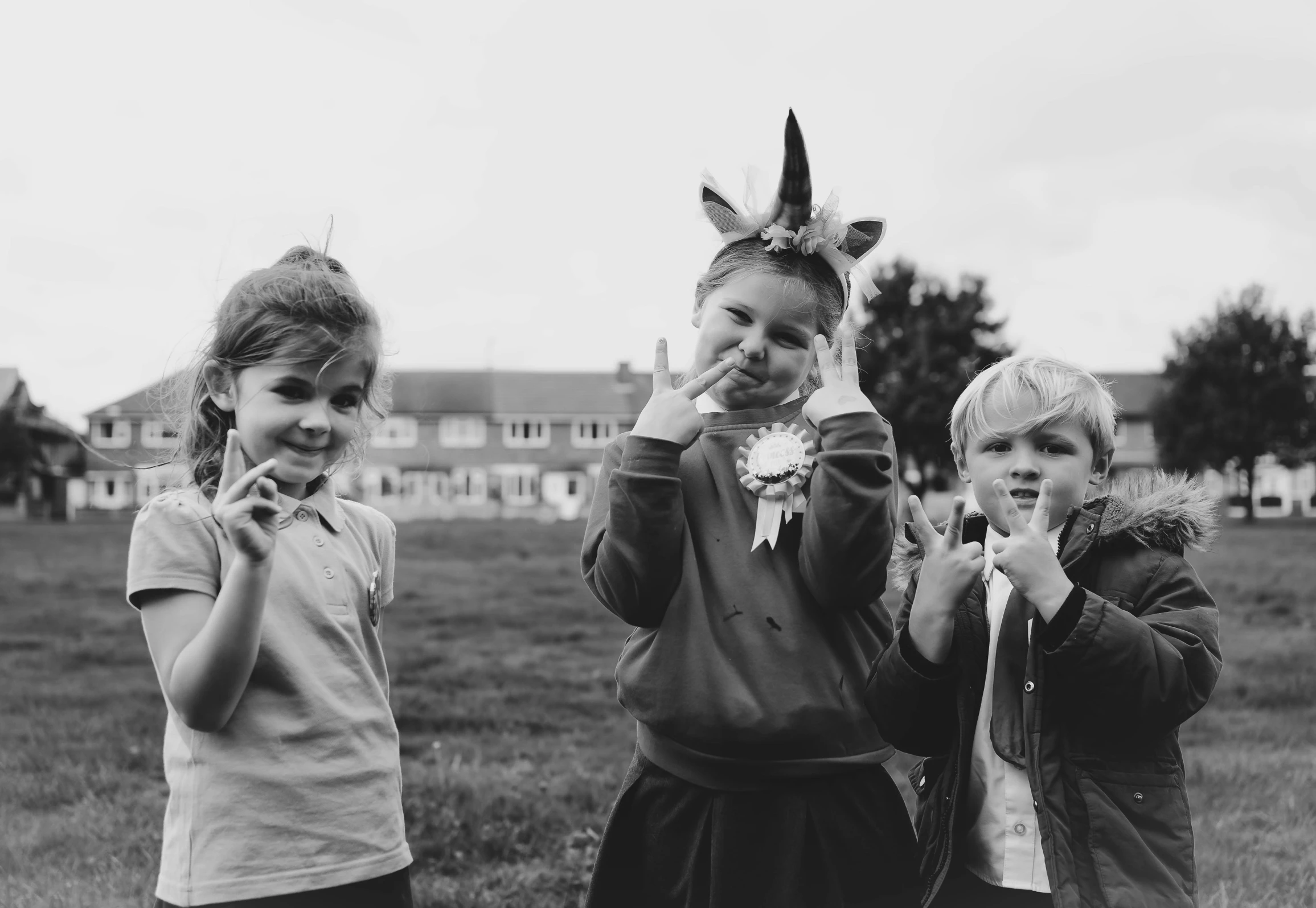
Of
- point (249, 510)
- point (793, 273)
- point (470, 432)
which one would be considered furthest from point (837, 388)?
point (470, 432)

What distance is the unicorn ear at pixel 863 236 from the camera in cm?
269

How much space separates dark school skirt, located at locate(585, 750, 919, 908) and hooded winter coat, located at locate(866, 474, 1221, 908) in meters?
0.10

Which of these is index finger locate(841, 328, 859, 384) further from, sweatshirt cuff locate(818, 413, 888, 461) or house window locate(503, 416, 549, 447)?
house window locate(503, 416, 549, 447)

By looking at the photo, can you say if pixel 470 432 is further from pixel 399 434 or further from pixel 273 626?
pixel 273 626

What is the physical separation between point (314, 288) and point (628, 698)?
1.10m

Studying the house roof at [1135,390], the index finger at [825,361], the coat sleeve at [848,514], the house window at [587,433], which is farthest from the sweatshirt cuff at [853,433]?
the house roof at [1135,390]

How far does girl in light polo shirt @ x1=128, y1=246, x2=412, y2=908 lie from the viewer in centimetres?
207

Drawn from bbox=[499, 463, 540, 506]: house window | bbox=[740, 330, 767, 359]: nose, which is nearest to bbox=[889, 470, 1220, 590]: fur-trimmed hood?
bbox=[740, 330, 767, 359]: nose

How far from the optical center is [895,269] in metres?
44.0

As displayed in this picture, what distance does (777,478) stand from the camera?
2.35 metres

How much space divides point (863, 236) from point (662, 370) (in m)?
0.63

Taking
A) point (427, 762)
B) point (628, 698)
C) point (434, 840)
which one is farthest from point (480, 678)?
point (628, 698)

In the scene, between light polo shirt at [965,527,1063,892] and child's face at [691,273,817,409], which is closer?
light polo shirt at [965,527,1063,892]

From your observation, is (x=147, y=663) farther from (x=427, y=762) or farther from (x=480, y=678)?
(x=427, y=762)
